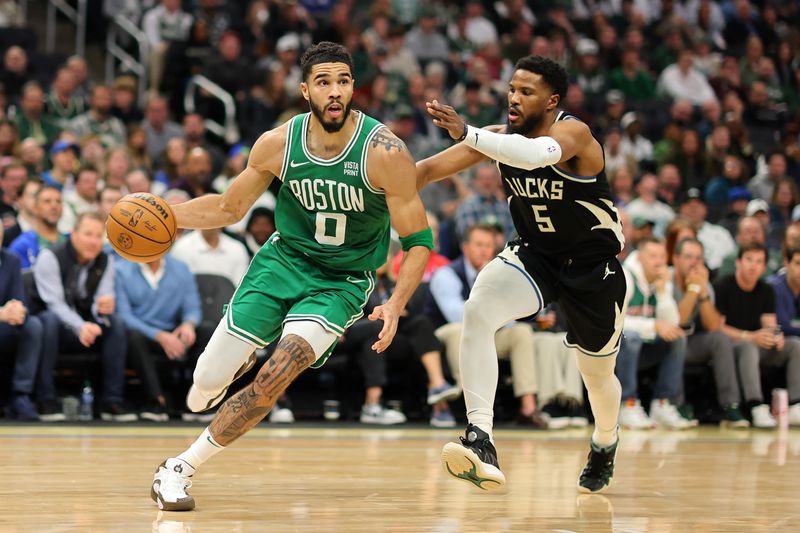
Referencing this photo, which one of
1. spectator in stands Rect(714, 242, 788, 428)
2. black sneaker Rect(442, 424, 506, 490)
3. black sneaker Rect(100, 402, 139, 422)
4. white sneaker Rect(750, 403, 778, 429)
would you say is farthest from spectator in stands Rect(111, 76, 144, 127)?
black sneaker Rect(442, 424, 506, 490)

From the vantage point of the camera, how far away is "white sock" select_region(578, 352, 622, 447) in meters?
5.86

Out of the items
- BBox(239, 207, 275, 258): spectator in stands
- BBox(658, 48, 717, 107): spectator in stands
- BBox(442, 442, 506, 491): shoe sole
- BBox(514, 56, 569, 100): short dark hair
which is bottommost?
BBox(442, 442, 506, 491): shoe sole

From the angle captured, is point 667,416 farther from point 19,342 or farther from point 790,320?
point 19,342

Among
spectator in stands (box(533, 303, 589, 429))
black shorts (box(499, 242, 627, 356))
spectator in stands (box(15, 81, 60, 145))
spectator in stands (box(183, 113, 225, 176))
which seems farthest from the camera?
spectator in stands (box(183, 113, 225, 176))

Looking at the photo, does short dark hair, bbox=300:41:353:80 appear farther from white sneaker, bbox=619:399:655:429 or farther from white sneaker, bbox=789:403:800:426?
white sneaker, bbox=789:403:800:426

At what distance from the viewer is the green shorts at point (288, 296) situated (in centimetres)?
530

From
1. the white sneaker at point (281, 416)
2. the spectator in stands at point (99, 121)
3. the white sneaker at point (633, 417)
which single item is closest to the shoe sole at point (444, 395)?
the white sneaker at point (281, 416)

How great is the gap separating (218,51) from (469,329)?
886cm

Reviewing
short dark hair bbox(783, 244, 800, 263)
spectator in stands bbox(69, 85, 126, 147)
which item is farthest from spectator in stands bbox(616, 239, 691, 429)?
spectator in stands bbox(69, 85, 126, 147)

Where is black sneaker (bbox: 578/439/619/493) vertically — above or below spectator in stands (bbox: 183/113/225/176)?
below

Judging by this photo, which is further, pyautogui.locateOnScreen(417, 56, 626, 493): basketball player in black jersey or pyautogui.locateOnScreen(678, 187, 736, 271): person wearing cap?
pyautogui.locateOnScreen(678, 187, 736, 271): person wearing cap

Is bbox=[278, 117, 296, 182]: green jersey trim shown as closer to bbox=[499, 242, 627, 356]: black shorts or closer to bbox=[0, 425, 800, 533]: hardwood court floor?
bbox=[499, 242, 627, 356]: black shorts

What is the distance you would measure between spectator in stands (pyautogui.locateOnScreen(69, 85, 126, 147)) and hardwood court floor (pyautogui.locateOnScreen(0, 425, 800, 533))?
4300 mm

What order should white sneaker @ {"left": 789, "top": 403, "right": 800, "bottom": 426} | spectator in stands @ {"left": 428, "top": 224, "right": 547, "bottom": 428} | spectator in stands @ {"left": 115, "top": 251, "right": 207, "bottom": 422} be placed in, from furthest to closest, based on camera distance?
white sneaker @ {"left": 789, "top": 403, "right": 800, "bottom": 426} < spectator in stands @ {"left": 428, "top": 224, "right": 547, "bottom": 428} < spectator in stands @ {"left": 115, "top": 251, "right": 207, "bottom": 422}
